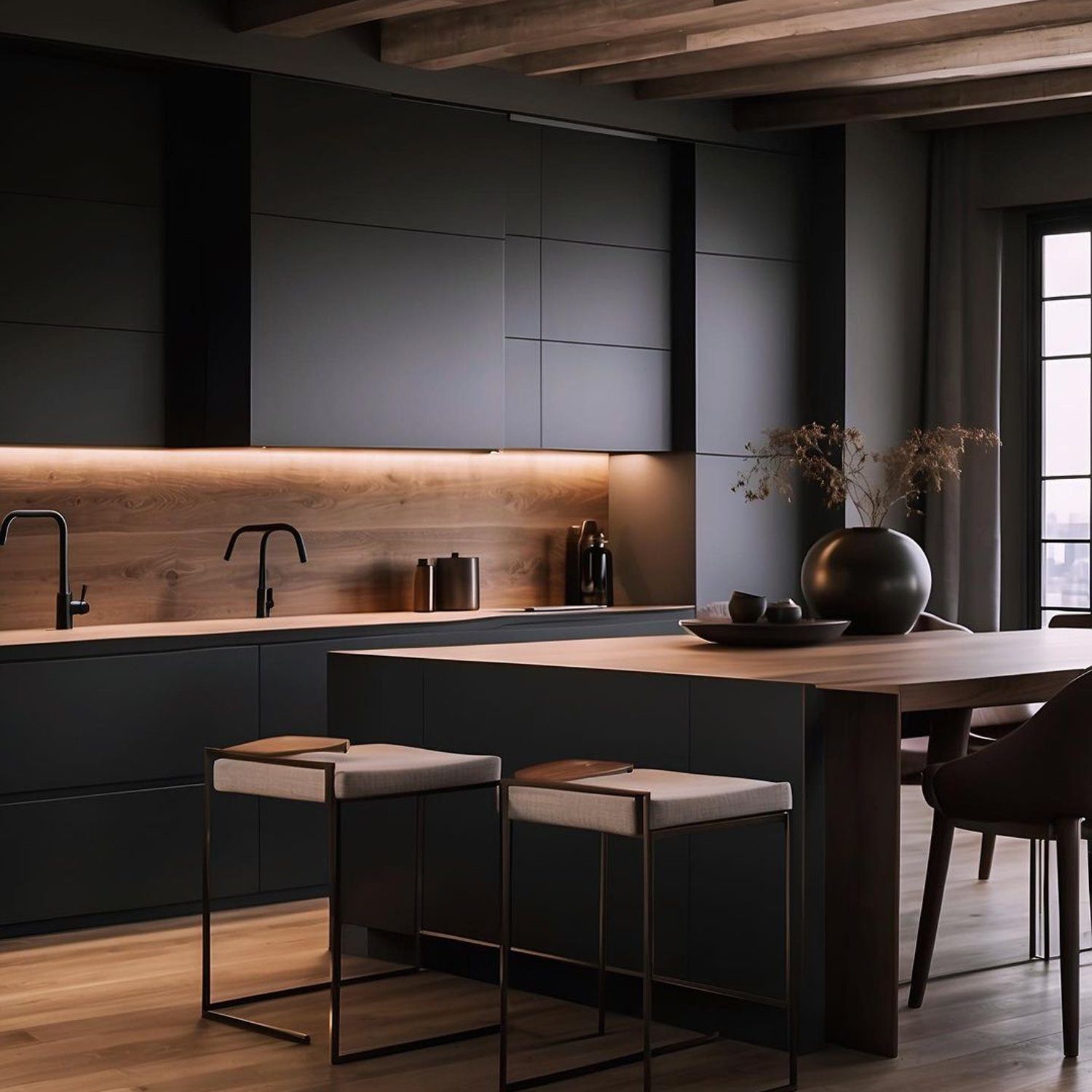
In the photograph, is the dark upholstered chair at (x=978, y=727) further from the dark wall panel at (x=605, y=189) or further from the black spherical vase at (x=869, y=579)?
the dark wall panel at (x=605, y=189)

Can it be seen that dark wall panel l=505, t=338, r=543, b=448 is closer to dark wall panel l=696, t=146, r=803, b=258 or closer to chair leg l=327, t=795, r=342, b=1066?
dark wall panel l=696, t=146, r=803, b=258

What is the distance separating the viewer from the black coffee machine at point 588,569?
22.8 feet

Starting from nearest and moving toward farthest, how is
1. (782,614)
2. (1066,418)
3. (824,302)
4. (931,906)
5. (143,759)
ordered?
(931,906), (782,614), (143,759), (824,302), (1066,418)

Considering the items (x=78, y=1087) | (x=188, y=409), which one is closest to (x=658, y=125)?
(x=188, y=409)

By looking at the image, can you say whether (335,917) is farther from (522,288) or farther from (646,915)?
(522,288)

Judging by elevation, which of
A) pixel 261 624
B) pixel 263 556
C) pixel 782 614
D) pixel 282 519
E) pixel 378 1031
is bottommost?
pixel 378 1031

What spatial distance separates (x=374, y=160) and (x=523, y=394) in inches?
41.7

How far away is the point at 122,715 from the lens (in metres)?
5.02

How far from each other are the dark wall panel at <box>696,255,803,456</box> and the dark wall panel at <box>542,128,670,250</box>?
0.93ft

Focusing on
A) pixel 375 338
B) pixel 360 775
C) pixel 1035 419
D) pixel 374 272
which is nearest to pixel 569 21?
pixel 374 272

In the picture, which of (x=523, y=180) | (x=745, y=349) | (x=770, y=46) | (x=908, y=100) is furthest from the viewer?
(x=745, y=349)

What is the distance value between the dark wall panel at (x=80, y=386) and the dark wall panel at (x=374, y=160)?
640 millimetres

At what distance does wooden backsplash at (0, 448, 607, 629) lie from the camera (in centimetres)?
563

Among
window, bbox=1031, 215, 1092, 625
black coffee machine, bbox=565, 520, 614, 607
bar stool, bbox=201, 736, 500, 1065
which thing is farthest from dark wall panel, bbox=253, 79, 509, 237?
window, bbox=1031, 215, 1092, 625
